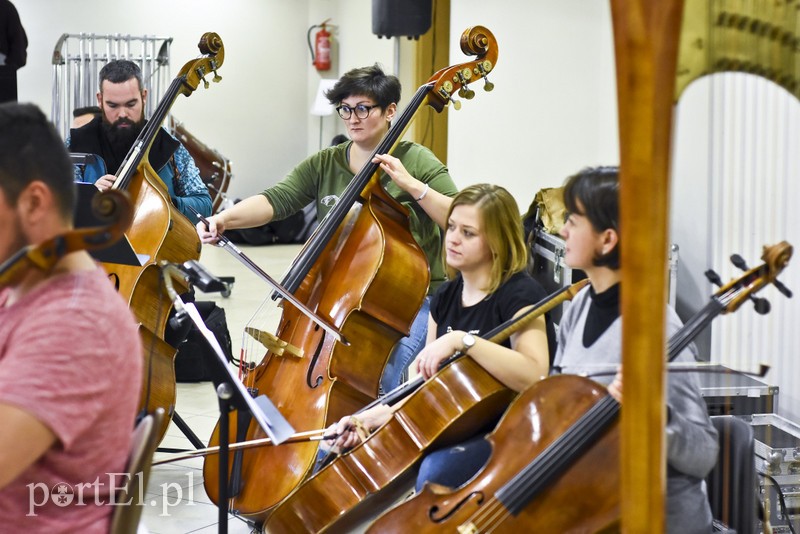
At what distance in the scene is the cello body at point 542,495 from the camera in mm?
1825

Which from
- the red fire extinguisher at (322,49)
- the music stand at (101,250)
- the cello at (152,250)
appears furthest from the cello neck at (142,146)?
the red fire extinguisher at (322,49)

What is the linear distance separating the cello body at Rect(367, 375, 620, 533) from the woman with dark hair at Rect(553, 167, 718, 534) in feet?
0.20

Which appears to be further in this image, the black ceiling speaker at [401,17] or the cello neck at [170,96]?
the black ceiling speaker at [401,17]

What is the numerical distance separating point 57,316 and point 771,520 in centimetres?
146

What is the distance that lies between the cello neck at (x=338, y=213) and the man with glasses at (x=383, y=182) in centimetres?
13

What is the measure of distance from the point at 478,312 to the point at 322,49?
7.16 m

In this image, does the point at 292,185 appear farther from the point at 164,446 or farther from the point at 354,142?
the point at 164,446

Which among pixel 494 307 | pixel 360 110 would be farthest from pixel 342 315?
pixel 360 110

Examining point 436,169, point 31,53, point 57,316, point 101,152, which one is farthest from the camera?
point 31,53

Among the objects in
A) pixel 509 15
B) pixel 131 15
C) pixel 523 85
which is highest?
pixel 131 15

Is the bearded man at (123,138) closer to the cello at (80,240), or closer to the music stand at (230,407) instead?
the music stand at (230,407)

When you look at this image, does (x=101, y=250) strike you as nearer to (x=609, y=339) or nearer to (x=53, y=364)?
(x=53, y=364)

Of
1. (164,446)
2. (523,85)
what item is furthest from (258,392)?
(523,85)

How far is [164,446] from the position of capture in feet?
12.4
